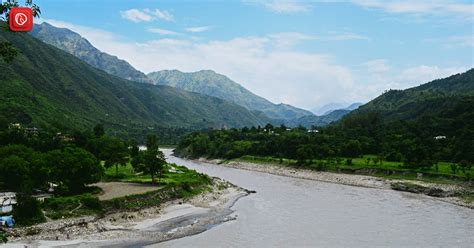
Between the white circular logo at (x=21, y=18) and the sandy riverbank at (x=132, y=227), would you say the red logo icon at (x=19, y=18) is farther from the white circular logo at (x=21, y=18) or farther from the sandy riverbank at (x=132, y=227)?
the sandy riverbank at (x=132, y=227)

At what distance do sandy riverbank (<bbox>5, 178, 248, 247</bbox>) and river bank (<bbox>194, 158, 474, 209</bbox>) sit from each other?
1408 inches

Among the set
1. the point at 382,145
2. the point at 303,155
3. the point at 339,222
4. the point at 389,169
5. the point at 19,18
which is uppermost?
the point at 19,18

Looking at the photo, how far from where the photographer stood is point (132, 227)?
1762 inches

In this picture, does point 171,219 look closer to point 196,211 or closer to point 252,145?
point 196,211

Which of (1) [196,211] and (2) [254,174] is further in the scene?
(2) [254,174]

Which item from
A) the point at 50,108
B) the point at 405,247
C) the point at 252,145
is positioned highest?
the point at 50,108

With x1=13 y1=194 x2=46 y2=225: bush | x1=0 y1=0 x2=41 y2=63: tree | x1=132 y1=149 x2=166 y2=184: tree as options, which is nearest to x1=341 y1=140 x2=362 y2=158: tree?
x1=132 y1=149 x2=166 y2=184: tree

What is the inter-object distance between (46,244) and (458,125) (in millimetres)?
113953

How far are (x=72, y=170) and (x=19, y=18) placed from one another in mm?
43540

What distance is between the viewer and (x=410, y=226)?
49.7 m

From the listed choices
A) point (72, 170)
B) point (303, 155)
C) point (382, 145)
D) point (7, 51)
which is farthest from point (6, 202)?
point (382, 145)

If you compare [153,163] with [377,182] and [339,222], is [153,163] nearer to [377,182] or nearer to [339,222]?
→ [339,222]

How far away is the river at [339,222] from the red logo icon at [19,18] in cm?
2949

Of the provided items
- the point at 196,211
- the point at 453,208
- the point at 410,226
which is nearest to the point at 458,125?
the point at 453,208
